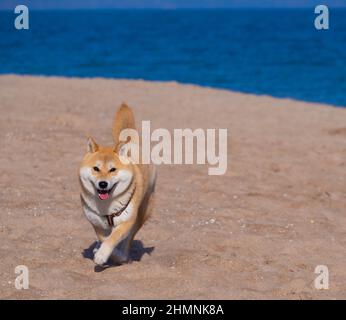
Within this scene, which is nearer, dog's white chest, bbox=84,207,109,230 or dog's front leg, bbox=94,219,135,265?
dog's front leg, bbox=94,219,135,265

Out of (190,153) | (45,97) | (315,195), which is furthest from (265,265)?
(45,97)

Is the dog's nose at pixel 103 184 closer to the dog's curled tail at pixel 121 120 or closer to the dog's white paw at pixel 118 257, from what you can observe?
the dog's white paw at pixel 118 257

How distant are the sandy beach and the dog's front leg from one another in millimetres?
196

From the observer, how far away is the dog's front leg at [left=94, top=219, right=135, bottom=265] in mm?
5168

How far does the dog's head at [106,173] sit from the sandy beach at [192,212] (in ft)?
2.29

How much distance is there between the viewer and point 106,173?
5.09 meters

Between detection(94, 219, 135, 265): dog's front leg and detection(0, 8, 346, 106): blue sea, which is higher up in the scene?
detection(0, 8, 346, 106): blue sea

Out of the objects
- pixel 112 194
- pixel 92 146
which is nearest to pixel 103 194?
pixel 112 194

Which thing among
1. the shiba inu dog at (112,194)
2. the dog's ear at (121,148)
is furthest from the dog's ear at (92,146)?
the dog's ear at (121,148)

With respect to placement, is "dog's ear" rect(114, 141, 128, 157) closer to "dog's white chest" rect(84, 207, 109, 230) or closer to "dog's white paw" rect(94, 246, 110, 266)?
"dog's white chest" rect(84, 207, 109, 230)

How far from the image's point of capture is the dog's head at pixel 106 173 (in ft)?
16.7

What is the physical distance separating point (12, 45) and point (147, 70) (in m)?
15.2

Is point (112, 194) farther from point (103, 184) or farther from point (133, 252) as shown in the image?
point (133, 252)

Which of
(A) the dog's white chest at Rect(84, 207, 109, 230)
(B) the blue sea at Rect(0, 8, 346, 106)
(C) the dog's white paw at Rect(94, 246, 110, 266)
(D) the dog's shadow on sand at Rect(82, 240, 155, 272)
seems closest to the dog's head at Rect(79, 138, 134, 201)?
(A) the dog's white chest at Rect(84, 207, 109, 230)
